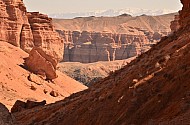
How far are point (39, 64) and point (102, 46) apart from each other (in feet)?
274

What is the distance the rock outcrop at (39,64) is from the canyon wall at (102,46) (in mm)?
77792

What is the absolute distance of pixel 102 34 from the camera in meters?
131

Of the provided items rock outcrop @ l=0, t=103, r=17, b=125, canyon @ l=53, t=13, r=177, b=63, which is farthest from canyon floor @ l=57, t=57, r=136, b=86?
rock outcrop @ l=0, t=103, r=17, b=125

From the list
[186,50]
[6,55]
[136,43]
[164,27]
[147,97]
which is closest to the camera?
[147,97]

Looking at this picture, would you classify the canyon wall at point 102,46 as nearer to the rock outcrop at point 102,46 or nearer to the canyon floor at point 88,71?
the rock outcrop at point 102,46

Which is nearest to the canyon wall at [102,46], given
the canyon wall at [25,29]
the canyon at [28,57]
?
the canyon wall at [25,29]

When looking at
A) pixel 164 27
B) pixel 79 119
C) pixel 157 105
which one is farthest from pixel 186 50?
pixel 164 27

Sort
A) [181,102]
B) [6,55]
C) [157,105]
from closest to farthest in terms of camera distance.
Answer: [181,102], [157,105], [6,55]

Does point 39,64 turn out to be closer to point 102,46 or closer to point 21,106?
point 21,106

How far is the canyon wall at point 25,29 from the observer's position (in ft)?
159

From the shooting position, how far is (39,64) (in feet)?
150

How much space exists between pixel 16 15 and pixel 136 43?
83.7 m

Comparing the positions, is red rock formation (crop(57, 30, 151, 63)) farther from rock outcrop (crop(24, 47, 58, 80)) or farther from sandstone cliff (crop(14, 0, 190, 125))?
sandstone cliff (crop(14, 0, 190, 125))

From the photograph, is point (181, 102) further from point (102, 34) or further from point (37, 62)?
point (102, 34)
